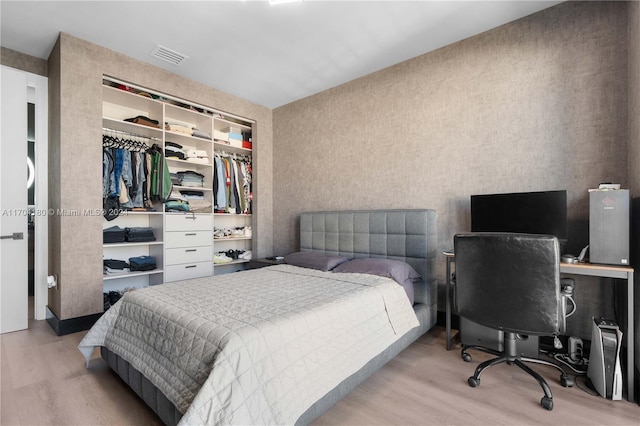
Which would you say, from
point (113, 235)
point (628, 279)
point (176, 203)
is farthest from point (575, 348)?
point (113, 235)

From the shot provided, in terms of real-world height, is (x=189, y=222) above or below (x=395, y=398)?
above

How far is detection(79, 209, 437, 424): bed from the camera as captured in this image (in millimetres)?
1212

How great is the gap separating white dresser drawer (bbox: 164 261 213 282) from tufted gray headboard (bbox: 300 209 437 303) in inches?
47.6

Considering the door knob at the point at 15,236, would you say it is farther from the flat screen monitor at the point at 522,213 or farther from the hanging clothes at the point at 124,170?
the flat screen monitor at the point at 522,213

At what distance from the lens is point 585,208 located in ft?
7.23

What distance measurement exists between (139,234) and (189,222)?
0.53 metres

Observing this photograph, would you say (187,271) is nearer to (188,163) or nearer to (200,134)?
(188,163)

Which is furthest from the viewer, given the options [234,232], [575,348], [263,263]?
[234,232]

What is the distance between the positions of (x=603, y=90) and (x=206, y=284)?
10.6ft

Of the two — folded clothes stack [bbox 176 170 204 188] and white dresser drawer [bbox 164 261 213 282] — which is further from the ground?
folded clothes stack [bbox 176 170 204 188]

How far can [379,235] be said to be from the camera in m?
3.09

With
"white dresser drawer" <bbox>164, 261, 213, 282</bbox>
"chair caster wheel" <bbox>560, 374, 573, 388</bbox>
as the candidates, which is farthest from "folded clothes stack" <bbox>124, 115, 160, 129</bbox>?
"chair caster wheel" <bbox>560, 374, 573, 388</bbox>

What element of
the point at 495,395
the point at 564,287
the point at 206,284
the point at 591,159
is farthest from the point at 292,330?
the point at 591,159

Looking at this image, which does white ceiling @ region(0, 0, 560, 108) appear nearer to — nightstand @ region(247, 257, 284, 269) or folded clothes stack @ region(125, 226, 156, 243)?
folded clothes stack @ region(125, 226, 156, 243)
